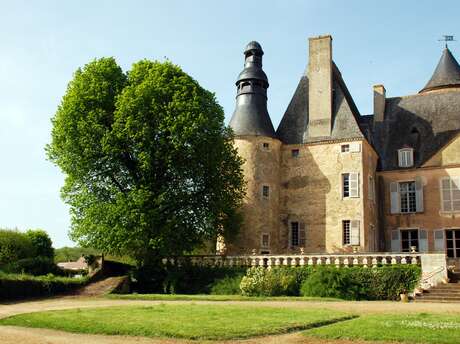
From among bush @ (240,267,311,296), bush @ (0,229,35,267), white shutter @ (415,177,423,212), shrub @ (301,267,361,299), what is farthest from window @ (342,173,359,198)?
bush @ (0,229,35,267)

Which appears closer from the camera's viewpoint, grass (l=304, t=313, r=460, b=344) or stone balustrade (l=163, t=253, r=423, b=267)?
grass (l=304, t=313, r=460, b=344)

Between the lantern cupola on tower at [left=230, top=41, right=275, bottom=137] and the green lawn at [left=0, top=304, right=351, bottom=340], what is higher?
the lantern cupola on tower at [left=230, top=41, right=275, bottom=137]

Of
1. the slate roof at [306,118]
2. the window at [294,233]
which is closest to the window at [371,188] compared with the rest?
the slate roof at [306,118]

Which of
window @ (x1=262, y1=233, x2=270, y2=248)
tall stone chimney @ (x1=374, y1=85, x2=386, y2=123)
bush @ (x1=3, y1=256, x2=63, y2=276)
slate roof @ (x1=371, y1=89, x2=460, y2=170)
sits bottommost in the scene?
bush @ (x1=3, y1=256, x2=63, y2=276)

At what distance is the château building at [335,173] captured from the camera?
2902cm

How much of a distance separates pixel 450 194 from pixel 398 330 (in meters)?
21.5

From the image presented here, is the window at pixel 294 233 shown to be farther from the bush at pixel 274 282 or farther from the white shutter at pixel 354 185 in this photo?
the bush at pixel 274 282

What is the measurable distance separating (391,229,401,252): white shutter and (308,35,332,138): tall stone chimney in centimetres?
683

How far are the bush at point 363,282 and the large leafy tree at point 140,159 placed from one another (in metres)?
6.59

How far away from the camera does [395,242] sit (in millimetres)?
30625

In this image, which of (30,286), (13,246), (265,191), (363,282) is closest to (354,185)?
(265,191)

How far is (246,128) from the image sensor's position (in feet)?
99.1

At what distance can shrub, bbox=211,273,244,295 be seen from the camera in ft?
74.0

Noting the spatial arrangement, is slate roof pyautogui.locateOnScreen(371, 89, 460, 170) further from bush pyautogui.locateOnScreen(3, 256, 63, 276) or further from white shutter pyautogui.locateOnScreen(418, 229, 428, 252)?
bush pyautogui.locateOnScreen(3, 256, 63, 276)
